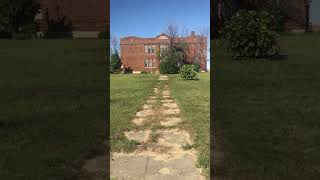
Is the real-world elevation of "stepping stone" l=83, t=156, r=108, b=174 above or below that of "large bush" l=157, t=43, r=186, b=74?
below

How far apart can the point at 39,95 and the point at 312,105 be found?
647 centimetres

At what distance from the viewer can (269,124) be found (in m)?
6.95

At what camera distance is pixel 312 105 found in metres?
9.07

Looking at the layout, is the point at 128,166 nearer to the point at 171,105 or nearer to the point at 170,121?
the point at 170,121

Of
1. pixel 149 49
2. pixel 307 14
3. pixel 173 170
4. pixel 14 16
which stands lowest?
pixel 173 170

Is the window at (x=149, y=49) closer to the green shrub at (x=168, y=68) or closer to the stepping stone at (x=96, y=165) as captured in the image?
the green shrub at (x=168, y=68)

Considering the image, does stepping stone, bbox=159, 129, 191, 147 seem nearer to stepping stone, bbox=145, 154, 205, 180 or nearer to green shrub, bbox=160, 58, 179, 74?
stepping stone, bbox=145, 154, 205, 180

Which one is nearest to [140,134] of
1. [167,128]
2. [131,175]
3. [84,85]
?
[167,128]

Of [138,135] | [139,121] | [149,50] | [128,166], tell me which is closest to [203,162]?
[128,166]

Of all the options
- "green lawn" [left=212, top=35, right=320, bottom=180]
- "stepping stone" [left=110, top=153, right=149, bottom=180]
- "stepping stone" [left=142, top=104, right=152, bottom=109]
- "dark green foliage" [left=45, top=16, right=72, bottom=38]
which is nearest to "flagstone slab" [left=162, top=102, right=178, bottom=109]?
"stepping stone" [left=142, top=104, right=152, bottom=109]

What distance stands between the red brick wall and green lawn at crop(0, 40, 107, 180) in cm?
1632

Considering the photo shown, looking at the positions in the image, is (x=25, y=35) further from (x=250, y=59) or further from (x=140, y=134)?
(x=140, y=134)

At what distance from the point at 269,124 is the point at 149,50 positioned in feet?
196

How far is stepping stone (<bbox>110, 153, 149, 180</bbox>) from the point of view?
4.34 m
